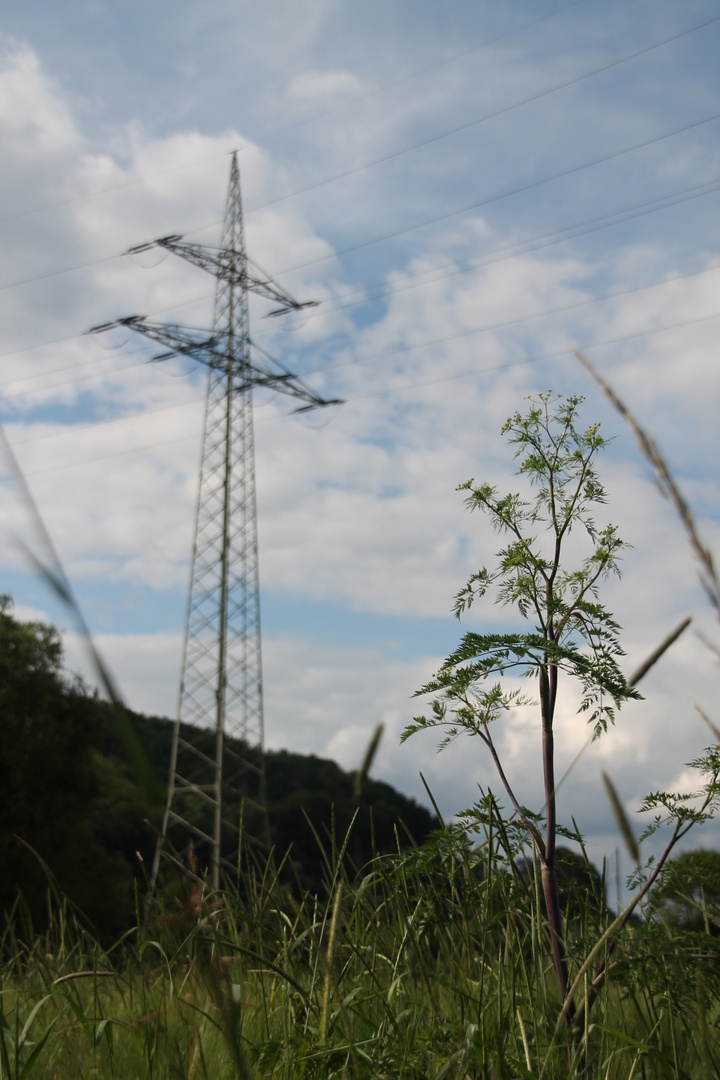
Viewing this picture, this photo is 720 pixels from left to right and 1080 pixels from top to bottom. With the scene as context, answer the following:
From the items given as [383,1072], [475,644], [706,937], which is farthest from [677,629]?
[383,1072]

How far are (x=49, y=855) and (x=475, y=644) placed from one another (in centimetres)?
2396

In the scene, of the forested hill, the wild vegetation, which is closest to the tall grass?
the wild vegetation

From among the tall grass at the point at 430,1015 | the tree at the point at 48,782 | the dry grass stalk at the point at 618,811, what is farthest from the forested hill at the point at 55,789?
the dry grass stalk at the point at 618,811

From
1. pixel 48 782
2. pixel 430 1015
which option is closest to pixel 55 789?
A: pixel 48 782

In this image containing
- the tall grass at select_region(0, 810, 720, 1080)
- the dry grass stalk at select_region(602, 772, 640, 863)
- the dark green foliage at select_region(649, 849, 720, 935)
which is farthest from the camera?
the dark green foliage at select_region(649, 849, 720, 935)

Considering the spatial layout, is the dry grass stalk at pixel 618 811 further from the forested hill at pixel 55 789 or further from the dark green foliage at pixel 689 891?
the forested hill at pixel 55 789

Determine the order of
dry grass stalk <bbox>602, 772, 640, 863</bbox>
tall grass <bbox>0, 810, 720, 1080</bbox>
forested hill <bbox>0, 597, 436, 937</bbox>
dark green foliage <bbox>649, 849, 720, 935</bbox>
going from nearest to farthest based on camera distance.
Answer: tall grass <bbox>0, 810, 720, 1080</bbox>
dry grass stalk <bbox>602, 772, 640, 863</bbox>
dark green foliage <bbox>649, 849, 720, 935</bbox>
forested hill <bbox>0, 597, 436, 937</bbox>

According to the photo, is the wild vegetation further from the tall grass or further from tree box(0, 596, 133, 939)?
tree box(0, 596, 133, 939)

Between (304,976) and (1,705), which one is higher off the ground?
(1,705)

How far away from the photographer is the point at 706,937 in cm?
217

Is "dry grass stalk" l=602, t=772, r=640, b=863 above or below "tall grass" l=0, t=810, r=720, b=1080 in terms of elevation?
above

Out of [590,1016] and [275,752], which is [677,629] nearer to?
[590,1016]

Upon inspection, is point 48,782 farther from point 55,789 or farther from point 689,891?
point 689,891

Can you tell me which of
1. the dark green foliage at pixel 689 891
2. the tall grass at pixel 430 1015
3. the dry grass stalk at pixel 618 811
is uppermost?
the dry grass stalk at pixel 618 811
